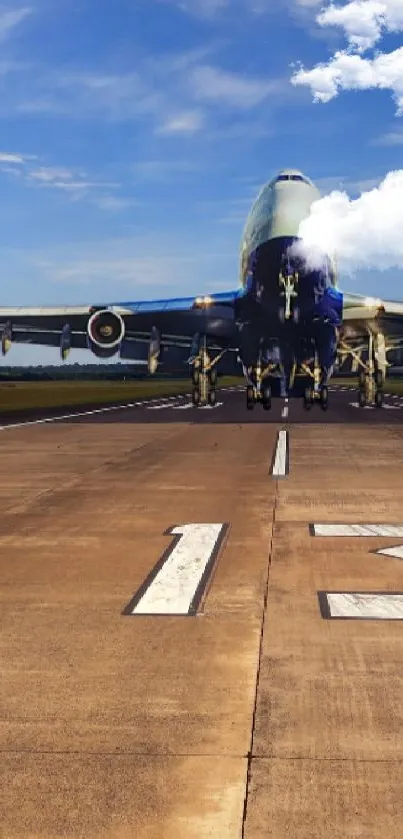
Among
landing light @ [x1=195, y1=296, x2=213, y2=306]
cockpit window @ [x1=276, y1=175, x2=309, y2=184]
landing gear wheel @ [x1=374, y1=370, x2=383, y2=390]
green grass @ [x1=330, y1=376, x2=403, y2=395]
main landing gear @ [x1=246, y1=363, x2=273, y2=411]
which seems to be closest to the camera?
cockpit window @ [x1=276, y1=175, x2=309, y2=184]

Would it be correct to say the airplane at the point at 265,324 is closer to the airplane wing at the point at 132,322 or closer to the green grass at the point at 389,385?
the airplane wing at the point at 132,322

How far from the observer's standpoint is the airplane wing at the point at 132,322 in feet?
106

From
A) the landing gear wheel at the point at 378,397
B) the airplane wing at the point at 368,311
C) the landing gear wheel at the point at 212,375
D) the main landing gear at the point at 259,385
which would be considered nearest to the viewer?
the airplane wing at the point at 368,311

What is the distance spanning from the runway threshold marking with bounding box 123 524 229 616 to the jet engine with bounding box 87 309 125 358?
2192 cm

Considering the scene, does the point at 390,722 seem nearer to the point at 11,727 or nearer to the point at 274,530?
the point at 11,727

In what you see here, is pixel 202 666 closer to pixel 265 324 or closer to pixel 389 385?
pixel 265 324

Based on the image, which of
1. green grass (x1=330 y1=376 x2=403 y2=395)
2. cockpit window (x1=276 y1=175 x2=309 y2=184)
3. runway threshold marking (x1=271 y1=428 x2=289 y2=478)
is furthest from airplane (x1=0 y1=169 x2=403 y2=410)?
green grass (x1=330 y1=376 x2=403 y2=395)

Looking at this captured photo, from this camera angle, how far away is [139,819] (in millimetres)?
3703

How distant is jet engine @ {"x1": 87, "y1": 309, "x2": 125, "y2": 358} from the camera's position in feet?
105

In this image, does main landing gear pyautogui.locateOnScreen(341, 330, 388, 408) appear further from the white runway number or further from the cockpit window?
the white runway number

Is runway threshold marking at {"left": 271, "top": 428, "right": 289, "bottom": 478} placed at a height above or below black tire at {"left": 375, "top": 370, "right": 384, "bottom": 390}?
below

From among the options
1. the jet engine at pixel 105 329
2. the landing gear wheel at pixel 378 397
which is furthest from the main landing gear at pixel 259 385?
the landing gear wheel at pixel 378 397

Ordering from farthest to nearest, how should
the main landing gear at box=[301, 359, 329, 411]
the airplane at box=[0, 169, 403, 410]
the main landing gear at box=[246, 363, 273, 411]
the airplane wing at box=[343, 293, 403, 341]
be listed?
the main landing gear at box=[246, 363, 273, 411] < the main landing gear at box=[301, 359, 329, 411] < the airplane wing at box=[343, 293, 403, 341] < the airplane at box=[0, 169, 403, 410]

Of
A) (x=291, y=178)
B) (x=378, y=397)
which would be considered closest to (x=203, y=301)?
(x=291, y=178)
